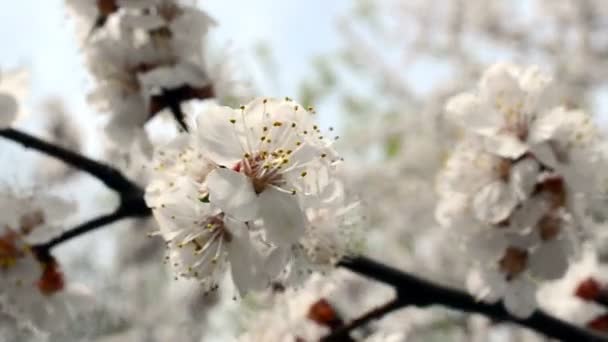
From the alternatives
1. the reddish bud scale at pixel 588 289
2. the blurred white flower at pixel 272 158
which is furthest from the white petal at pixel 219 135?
the reddish bud scale at pixel 588 289

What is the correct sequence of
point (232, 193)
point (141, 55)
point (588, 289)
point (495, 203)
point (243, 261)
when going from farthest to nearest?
point (588, 289)
point (141, 55)
point (495, 203)
point (243, 261)
point (232, 193)

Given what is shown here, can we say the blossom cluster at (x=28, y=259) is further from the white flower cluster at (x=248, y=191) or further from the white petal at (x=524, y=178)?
the white petal at (x=524, y=178)

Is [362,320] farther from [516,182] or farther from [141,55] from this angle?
[141,55]

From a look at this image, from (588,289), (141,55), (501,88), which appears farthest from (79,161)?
(588,289)

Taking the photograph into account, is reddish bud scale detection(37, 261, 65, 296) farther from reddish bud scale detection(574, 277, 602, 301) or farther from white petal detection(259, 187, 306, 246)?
reddish bud scale detection(574, 277, 602, 301)

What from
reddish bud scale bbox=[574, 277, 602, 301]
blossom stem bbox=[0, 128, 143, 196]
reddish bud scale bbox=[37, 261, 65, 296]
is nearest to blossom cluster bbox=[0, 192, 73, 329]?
reddish bud scale bbox=[37, 261, 65, 296]

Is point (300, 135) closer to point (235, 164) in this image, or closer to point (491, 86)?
point (235, 164)
